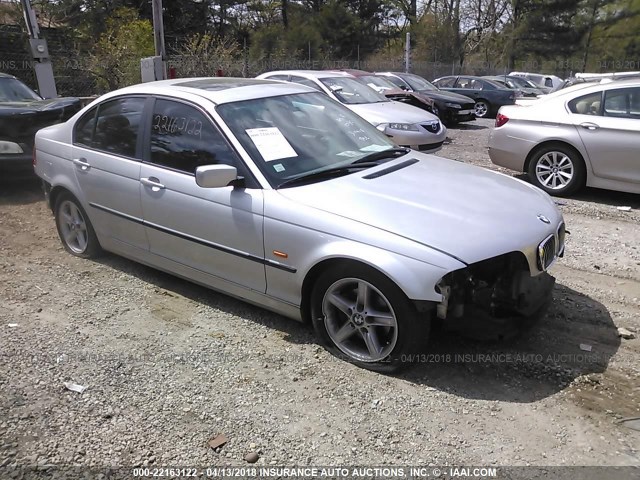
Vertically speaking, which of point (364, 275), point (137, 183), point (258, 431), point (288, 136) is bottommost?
point (258, 431)

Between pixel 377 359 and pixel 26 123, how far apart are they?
6243mm

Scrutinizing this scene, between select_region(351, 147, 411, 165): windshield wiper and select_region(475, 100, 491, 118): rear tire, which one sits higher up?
select_region(351, 147, 411, 165): windshield wiper

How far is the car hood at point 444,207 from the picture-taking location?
3.28 meters

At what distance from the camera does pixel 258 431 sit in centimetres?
305

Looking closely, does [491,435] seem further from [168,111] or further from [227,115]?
[168,111]

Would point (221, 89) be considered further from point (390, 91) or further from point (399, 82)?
point (399, 82)

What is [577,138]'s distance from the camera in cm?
746

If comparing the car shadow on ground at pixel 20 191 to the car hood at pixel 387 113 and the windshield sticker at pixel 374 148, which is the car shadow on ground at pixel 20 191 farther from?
the windshield sticker at pixel 374 148

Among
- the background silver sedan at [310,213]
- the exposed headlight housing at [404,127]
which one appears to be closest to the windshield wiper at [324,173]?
the background silver sedan at [310,213]

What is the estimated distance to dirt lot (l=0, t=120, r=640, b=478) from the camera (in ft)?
9.54

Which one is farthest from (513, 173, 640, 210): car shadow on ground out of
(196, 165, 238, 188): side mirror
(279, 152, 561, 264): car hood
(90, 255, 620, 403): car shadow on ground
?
(196, 165, 238, 188): side mirror

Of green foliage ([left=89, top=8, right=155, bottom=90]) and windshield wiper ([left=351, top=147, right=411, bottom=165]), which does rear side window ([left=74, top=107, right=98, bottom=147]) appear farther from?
green foliage ([left=89, top=8, right=155, bottom=90])

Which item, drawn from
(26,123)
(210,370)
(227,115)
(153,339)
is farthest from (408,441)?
(26,123)

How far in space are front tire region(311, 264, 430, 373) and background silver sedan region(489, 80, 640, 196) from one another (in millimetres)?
5154
